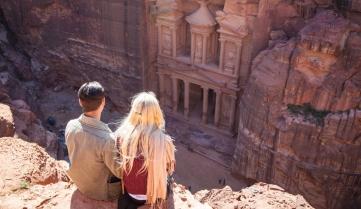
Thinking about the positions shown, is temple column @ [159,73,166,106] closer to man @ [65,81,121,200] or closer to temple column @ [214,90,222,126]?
temple column @ [214,90,222,126]

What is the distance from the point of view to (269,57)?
12.3 m

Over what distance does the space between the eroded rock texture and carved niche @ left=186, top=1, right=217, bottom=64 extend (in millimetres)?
2440

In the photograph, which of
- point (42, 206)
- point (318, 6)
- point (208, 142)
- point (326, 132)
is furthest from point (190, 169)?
point (42, 206)

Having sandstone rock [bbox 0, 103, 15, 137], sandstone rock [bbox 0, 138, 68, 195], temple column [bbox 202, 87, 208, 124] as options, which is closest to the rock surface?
sandstone rock [bbox 0, 138, 68, 195]

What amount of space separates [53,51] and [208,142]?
347 inches

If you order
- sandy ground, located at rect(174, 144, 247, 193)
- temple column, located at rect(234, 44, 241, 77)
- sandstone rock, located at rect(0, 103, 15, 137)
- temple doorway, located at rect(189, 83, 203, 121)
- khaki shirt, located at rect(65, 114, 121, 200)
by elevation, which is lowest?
sandy ground, located at rect(174, 144, 247, 193)

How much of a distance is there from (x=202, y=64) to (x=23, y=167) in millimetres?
9533

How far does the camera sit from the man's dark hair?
4102mm

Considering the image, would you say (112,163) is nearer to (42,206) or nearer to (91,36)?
(42,206)

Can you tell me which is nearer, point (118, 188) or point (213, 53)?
point (118, 188)

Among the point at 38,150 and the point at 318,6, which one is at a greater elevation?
the point at 318,6

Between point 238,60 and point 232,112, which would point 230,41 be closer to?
point 238,60

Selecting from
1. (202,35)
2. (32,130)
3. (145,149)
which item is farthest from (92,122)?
(202,35)

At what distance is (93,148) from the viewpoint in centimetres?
432
